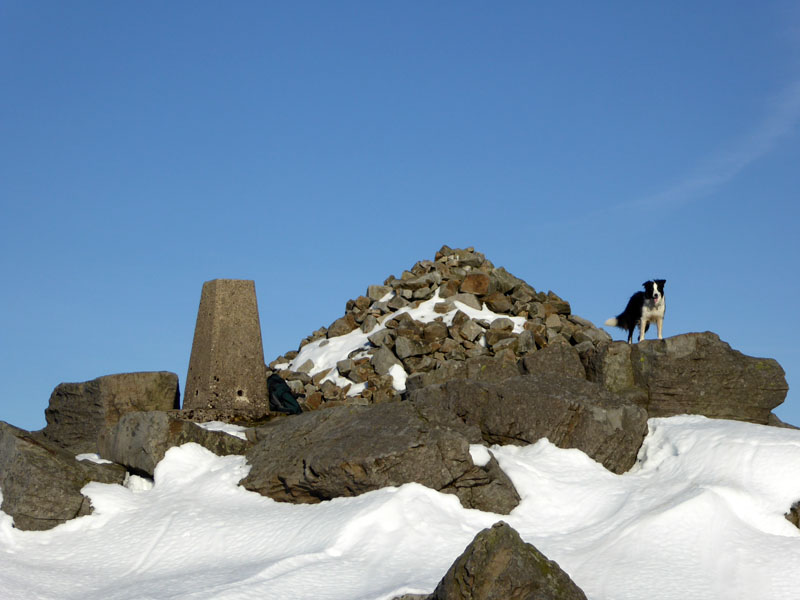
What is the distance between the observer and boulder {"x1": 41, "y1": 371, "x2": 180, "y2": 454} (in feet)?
50.0

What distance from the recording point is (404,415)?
454 inches

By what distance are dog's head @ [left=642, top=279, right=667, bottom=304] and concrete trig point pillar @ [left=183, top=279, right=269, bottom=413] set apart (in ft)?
23.0

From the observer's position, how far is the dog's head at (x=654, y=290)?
1547 centimetres

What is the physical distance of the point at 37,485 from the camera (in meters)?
11.4

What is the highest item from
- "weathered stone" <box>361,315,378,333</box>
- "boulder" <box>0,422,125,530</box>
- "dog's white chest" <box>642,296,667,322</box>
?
"weathered stone" <box>361,315,378,333</box>

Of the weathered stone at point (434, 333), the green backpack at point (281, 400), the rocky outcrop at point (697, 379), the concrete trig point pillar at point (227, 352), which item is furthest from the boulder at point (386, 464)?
the weathered stone at point (434, 333)

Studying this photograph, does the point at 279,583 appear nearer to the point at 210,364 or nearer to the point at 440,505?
the point at 440,505

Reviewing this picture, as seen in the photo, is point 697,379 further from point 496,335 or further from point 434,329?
point 434,329

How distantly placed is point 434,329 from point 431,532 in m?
11.4

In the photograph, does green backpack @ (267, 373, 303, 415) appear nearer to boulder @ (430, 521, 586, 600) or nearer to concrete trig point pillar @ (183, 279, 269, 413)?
concrete trig point pillar @ (183, 279, 269, 413)

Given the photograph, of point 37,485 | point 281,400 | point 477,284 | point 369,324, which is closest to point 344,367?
point 369,324

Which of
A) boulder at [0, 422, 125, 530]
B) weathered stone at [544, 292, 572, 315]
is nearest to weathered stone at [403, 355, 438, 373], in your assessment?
weathered stone at [544, 292, 572, 315]

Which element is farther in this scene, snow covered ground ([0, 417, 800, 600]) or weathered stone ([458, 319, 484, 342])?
weathered stone ([458, 319, 484, 342])

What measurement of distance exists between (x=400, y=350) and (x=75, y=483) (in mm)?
9791
